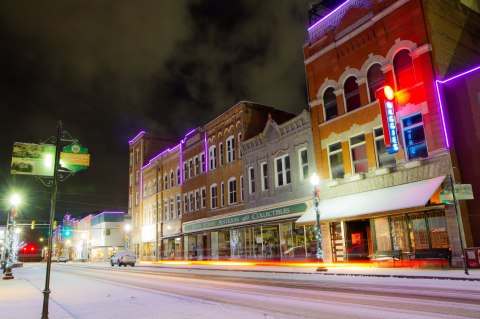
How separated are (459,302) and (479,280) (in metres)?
4.90

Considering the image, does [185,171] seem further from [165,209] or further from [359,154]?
[359,154]

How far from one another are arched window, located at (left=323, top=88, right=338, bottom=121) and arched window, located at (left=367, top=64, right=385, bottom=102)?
2.94 m

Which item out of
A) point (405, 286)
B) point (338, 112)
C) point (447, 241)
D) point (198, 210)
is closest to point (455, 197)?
point (447, 241)

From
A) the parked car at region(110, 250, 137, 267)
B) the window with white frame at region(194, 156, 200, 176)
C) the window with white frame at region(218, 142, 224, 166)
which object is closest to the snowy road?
the window with white frame at region(218, 142, 224, 166)

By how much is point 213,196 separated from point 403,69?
2257 centimetres

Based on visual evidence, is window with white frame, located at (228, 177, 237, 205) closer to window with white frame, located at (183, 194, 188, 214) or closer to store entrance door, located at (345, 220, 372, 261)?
window with white frame, located at (183, 194, 188, 214)

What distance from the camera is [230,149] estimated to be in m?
36.8

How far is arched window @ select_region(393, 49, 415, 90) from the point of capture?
21.0 meters

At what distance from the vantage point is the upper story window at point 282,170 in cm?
2945

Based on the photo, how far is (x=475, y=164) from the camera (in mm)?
18484

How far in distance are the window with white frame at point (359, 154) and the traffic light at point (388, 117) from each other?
2.82 m

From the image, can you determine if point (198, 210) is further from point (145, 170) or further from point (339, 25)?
point (339, 25)

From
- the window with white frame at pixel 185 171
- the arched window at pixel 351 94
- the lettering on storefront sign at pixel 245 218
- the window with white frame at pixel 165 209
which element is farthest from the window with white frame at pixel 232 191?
the window with white frame at pixel 165 209

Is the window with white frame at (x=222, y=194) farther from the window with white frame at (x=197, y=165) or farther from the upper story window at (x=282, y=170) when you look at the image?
the upper story window at (x=282, y=170)
